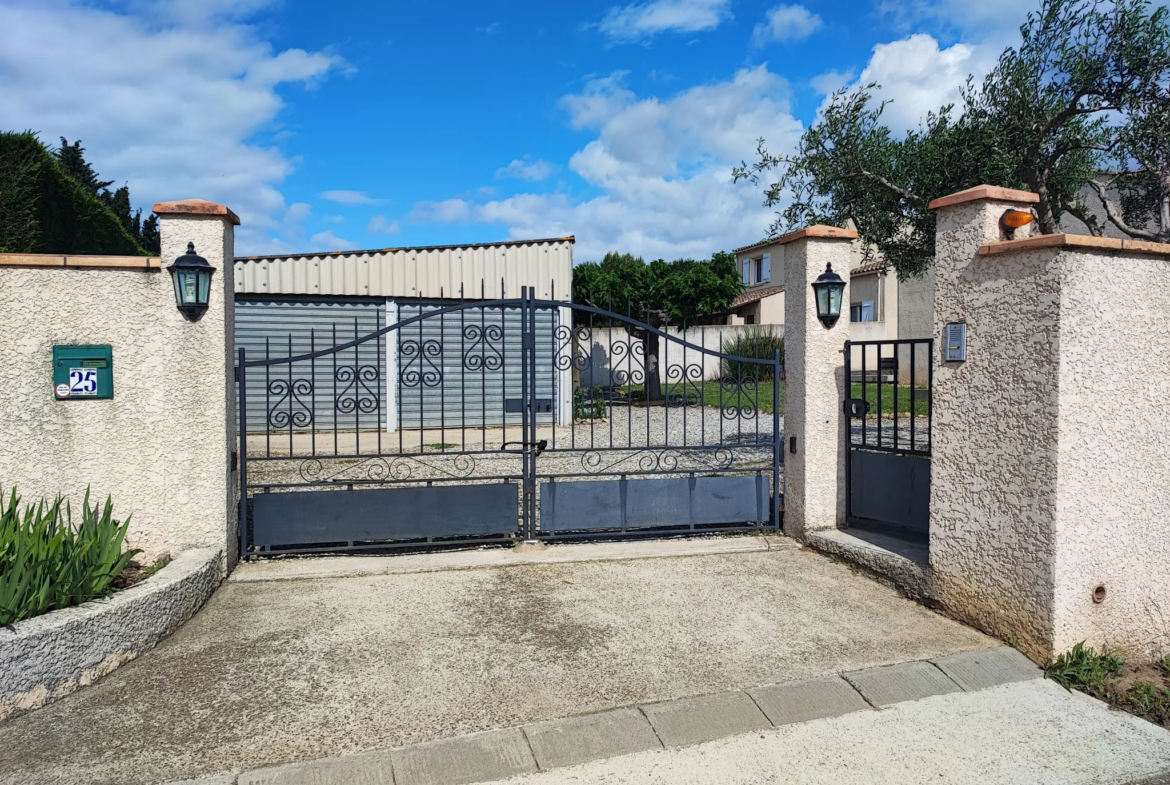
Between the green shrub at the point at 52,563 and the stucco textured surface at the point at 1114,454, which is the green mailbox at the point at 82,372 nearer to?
the green shrub at the point at 52,563

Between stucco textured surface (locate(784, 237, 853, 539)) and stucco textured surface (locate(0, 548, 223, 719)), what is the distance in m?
4.59

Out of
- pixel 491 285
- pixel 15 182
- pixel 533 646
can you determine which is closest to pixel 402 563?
pixel 533 646

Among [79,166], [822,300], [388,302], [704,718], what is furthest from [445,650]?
[79,166]

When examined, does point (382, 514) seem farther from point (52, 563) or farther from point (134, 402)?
point (52, 563)

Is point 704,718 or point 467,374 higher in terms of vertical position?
point 467,374

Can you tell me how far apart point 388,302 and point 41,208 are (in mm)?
5945

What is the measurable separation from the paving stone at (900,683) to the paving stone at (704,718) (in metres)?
0.65

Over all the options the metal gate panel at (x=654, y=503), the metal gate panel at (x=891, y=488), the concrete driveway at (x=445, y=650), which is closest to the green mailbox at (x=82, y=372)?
the concrete driveway at (x=445, y=650)

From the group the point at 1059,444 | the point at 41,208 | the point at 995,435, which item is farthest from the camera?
the point at 41,208

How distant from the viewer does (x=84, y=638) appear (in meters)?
3.84

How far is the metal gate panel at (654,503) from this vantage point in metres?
6.34

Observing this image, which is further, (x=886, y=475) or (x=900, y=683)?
(x=886, y=475)

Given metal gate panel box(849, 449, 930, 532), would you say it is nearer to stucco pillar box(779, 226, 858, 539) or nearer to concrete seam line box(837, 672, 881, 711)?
stucco pillar box(779, 226, 858, 539)

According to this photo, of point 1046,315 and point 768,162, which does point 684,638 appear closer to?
point 1046,315
